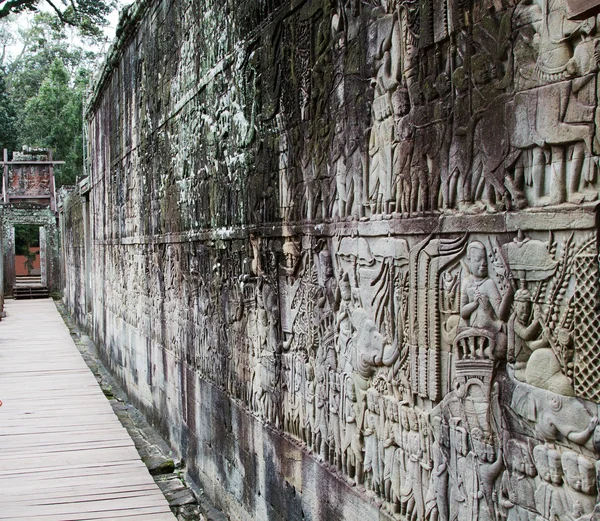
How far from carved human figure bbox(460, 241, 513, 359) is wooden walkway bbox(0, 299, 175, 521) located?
3.52 metres

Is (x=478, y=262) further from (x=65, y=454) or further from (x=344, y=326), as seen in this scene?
(x=65, y=454)

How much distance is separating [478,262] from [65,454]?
556cm

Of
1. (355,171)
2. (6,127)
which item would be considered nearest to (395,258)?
(355,171)

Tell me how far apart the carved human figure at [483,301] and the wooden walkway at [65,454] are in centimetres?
352

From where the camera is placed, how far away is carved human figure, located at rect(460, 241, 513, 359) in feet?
8.04

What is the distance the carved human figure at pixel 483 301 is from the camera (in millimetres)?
2451

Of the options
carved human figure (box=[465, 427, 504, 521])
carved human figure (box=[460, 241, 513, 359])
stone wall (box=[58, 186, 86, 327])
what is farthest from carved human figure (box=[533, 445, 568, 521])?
stone wall (box=[58, 186, 86, 327])

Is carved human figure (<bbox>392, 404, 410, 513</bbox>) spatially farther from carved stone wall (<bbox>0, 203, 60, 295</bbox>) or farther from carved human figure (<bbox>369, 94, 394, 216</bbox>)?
→ carved stone wall (<bbox>0, 203, 60, 295</bbox>)

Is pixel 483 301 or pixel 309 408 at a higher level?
pixel 483 301

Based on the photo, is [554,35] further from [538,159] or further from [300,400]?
[300,400]

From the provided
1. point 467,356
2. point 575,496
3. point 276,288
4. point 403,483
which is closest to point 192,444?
point 276,288

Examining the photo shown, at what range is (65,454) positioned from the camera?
6980mm

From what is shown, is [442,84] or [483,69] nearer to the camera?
[483,69]

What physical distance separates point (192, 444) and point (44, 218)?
25683 millimetres
